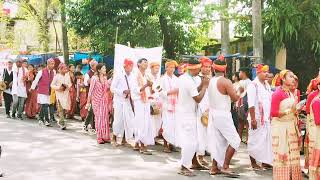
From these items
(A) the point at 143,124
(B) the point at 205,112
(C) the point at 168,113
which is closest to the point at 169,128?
(C) the point at 168,113

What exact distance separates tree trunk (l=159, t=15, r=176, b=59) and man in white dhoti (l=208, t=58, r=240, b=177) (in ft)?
35.1

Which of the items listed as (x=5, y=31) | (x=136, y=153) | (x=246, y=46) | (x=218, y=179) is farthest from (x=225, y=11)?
(x=5, y=31)

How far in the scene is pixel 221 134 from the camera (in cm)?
826

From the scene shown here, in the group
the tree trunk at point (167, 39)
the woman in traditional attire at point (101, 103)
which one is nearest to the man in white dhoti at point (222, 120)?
the woman in traditional attire at point (101, 103)

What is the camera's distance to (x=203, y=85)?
8.33 m

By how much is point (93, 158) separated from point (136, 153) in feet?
3.26

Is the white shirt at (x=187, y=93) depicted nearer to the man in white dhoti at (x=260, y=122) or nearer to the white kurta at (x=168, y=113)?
the man in white dhoti at (x=260, y=122)

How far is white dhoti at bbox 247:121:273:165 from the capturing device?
347 inches

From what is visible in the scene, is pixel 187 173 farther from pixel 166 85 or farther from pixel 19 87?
pixel 19 87

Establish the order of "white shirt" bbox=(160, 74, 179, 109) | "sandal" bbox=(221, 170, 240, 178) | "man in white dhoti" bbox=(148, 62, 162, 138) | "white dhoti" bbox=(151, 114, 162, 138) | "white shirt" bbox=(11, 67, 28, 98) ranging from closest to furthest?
"sandal" bbox=(221, 170, 240, 178) < "white shirt" bbox=(160, 74, 179, 109) < "man in white dhoti" bbox=(148, 62, 162, 138) < "white dhoti" bbox=(151, 114, 162, 138) < "white shirt" bbox=(11, 67, 28, 98)

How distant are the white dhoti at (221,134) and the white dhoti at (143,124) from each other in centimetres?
226

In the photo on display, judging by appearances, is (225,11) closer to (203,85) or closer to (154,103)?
(154,103)

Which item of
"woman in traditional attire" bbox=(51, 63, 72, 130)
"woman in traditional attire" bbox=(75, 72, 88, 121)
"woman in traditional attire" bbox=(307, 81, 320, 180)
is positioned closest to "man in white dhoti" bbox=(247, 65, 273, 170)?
"woman in traditional attire" bbox=(307, 81, 320, 180)

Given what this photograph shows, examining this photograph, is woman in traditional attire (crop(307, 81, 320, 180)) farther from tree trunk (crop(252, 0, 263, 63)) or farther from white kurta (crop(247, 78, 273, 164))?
tree trunk (crop(252, 0, 263, 63))
